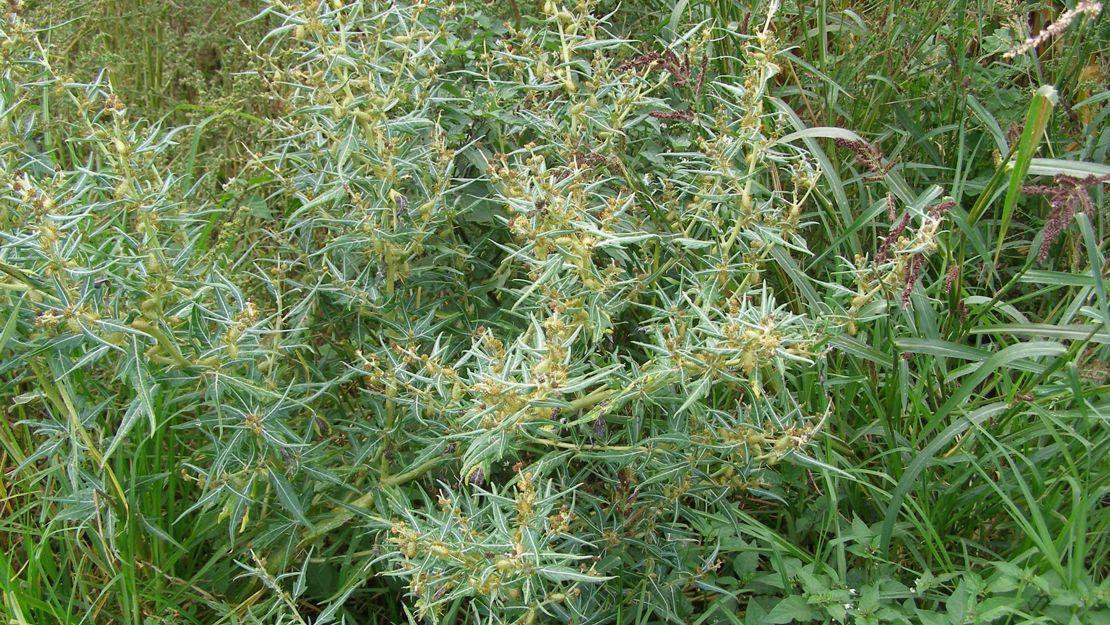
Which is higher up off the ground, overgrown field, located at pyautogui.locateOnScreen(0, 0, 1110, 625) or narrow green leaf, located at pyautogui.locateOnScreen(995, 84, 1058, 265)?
narrow green leaf, located at pyautogui.locateOnScreen(995, 84, 1058, 265)

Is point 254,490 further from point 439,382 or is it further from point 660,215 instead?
point 660,215

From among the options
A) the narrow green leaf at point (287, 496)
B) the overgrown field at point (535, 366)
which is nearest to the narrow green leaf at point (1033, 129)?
the overgrown field at point (535, 366)

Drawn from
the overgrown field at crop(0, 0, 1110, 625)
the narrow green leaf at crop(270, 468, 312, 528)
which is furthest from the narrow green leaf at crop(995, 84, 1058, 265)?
the narrow green leaf at crop(270, 468, 312, 528)

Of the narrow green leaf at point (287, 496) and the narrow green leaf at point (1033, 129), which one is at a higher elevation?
the narrow green leaf at point (1033, 129)

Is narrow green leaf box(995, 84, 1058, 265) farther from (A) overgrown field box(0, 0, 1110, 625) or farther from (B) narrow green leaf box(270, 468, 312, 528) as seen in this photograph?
(B) narrow green leaf box(270, 468, 312, 528)

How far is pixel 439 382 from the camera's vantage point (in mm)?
1842

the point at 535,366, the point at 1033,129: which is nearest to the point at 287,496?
the point at 535,366

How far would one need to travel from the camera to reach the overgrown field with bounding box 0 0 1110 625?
1841 millimetres

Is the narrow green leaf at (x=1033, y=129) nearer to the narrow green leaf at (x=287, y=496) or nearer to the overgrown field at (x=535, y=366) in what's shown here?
the overgrown field at (x=535, y=366)

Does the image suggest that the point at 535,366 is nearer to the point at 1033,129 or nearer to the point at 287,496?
the point at 287,496

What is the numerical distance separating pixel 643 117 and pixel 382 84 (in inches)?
23.6

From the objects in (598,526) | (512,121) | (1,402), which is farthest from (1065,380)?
(1,402)

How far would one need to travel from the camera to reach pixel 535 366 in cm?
175

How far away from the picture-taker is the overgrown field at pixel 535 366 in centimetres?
184
